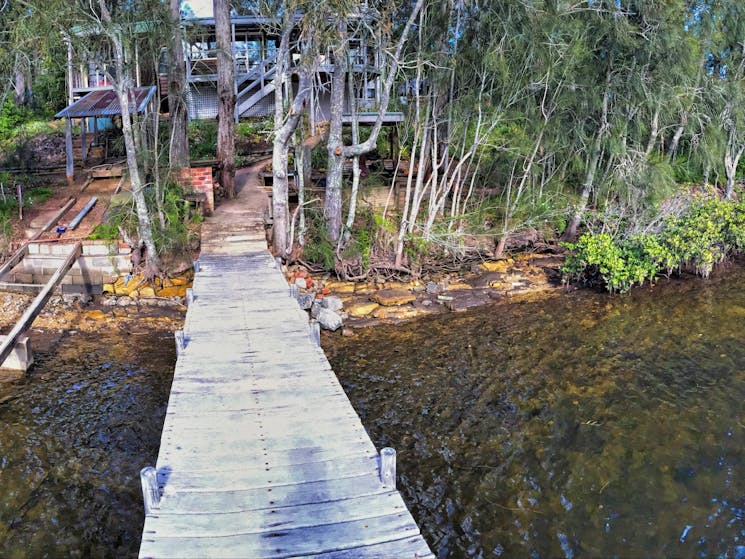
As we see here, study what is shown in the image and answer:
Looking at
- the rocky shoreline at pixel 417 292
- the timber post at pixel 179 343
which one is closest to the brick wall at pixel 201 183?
the rocky shoreline at pixel 417 292

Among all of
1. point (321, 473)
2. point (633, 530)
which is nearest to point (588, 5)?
point (633, 530)

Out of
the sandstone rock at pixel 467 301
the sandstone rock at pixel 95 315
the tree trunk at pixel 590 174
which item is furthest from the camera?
the tree trunk at pixel 590 174

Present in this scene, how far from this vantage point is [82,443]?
26.2 feet

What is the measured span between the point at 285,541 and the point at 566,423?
526 cm

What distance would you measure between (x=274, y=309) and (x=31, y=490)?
3648 millimetres

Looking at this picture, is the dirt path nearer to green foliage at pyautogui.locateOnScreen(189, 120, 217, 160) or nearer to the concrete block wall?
the concrete block wall

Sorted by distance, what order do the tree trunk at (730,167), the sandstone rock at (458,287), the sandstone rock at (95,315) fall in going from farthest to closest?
the tree trunk at (730,167) < the sandstone rock at (458,287) < the sandstone rock at (95,315)

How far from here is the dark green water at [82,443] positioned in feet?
21.1

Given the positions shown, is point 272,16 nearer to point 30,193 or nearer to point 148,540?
point 30,193

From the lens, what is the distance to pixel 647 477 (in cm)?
735

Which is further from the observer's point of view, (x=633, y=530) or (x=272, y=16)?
(x=272, y=16)

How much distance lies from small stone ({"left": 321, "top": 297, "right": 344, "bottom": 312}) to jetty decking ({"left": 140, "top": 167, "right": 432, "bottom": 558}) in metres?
4.17

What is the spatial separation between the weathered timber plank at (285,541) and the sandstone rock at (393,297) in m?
8.60

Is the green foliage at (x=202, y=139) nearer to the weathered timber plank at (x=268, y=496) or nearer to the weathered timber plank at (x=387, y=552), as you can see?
the weathered timber plank at (x=268, y=496)
